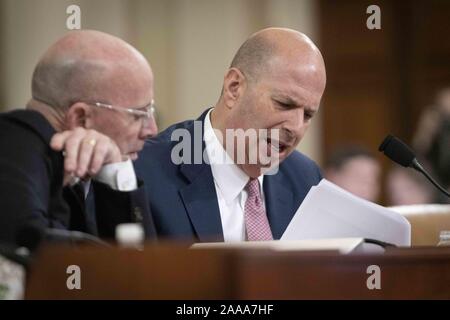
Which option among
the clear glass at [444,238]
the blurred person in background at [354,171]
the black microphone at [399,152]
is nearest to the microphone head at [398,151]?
the black microphone at [399,152]

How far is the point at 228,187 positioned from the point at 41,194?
0.76 m

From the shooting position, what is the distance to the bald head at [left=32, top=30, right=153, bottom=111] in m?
2.14

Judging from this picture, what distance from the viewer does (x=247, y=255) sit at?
129 centimetres

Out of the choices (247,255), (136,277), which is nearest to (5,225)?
(136,277)

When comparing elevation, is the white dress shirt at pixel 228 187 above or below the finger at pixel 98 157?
below

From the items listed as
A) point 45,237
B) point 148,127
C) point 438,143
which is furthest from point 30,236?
point 438,143

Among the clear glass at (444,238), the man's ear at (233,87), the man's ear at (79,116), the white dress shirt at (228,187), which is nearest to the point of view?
the man's ear at (79,116)

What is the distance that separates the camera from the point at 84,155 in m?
1.88

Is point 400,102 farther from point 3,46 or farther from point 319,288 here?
point 319,288

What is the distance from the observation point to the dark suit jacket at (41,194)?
173 centimetres

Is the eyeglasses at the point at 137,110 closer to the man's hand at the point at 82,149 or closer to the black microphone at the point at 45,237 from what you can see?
the man's hand at the point at 82,149

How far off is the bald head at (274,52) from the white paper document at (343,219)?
528 millimetres

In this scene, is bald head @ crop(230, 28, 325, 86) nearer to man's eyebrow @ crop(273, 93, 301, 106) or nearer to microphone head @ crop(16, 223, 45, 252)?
man's eyebrow @ crop(273, 93, 301, 106)

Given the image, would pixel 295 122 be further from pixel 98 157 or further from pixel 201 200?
pixel 98 157
